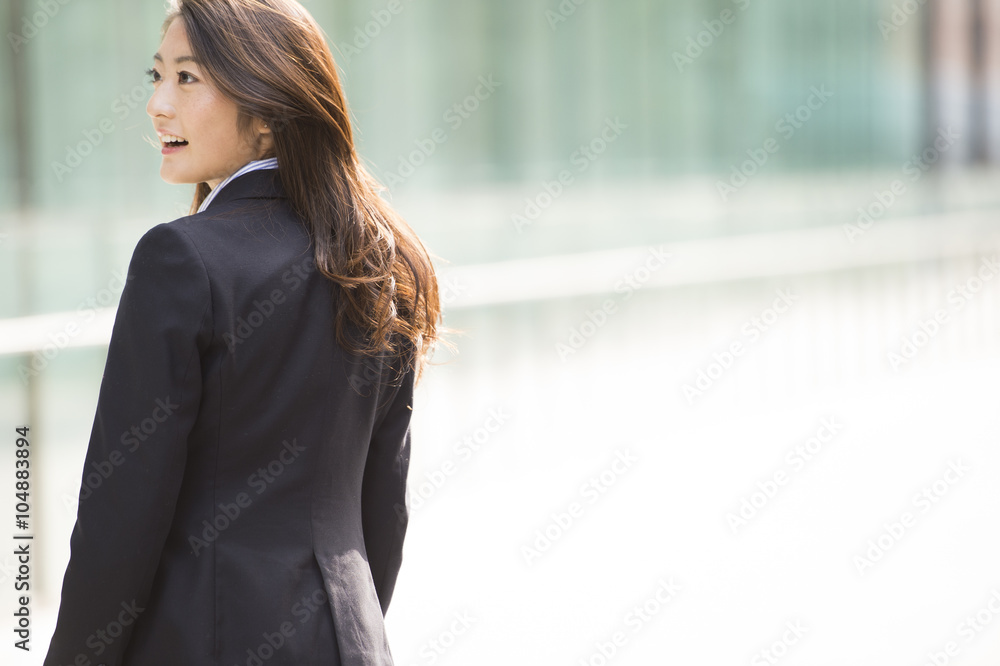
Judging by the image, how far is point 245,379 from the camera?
1294mm

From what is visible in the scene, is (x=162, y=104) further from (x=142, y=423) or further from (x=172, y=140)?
(x=142, y=423)

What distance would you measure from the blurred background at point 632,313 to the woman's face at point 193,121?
1.24m

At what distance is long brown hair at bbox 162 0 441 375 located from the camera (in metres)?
1.36

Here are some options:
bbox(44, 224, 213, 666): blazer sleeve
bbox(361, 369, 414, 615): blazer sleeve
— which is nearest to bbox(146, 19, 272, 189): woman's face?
bbox(44, 224, 213, 666): blazer sleeve

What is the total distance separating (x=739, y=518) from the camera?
13.5ft

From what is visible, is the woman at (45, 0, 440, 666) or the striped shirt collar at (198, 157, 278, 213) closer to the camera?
the woman at (45, 0, 440, 666)

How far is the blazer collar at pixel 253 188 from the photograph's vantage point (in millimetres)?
1377

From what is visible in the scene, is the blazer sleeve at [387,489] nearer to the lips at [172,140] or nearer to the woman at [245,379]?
the woman at [245,379]

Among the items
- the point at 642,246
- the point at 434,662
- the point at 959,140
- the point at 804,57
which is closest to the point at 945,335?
the point at 959,140

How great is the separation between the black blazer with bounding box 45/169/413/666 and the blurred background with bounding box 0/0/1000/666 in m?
1.43

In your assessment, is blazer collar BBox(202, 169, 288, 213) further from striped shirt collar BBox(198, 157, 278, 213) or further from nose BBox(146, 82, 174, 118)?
nose BBox(146, 82, 174, 118)

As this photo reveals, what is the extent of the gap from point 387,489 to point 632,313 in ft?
9.22

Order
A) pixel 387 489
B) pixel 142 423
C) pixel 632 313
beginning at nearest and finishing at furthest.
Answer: pixel 142 423 → pixel 387 489 → pixel 632 313

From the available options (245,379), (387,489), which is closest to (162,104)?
(245,379)
